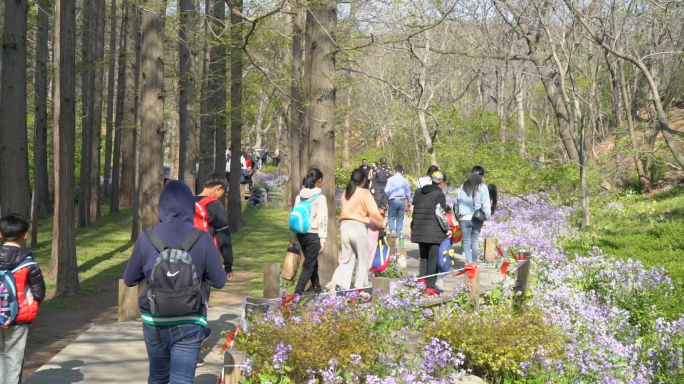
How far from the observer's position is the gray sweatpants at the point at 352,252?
32.9 feet

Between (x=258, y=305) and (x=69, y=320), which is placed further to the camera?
(x=69, y=320)

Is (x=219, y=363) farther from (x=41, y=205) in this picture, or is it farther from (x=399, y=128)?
(x=399, y=128)

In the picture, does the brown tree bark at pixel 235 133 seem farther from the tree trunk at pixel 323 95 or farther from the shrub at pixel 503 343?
the shrub at pixel 503 343

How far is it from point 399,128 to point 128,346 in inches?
1133

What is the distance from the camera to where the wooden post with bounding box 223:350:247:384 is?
18.4 ft

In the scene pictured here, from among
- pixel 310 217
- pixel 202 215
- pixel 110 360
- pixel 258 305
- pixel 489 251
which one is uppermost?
pixel 202 215

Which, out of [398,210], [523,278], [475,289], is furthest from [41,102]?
[523,278]

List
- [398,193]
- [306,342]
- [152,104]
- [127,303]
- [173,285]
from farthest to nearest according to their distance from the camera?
[398,193] → [152,104] → [127,303] → [306,342] → [173,285]

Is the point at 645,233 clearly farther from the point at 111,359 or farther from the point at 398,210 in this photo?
the point at 111,359

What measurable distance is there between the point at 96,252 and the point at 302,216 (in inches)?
432

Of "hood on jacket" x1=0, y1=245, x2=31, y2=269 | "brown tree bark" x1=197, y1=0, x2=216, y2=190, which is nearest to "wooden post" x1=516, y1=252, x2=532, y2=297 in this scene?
"hood on jacket" x1=0, y1=245, x2=31, y2=269

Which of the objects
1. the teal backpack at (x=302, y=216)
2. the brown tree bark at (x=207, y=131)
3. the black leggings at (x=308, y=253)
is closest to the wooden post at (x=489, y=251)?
the black leggings at (x=308, y=253)

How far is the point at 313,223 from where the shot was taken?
10.0 meters

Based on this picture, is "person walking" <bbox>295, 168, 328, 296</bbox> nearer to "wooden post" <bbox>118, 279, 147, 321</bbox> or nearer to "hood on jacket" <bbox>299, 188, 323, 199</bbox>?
"hood on jacket" <bbox>299, 188, 323, 199</bbox>
